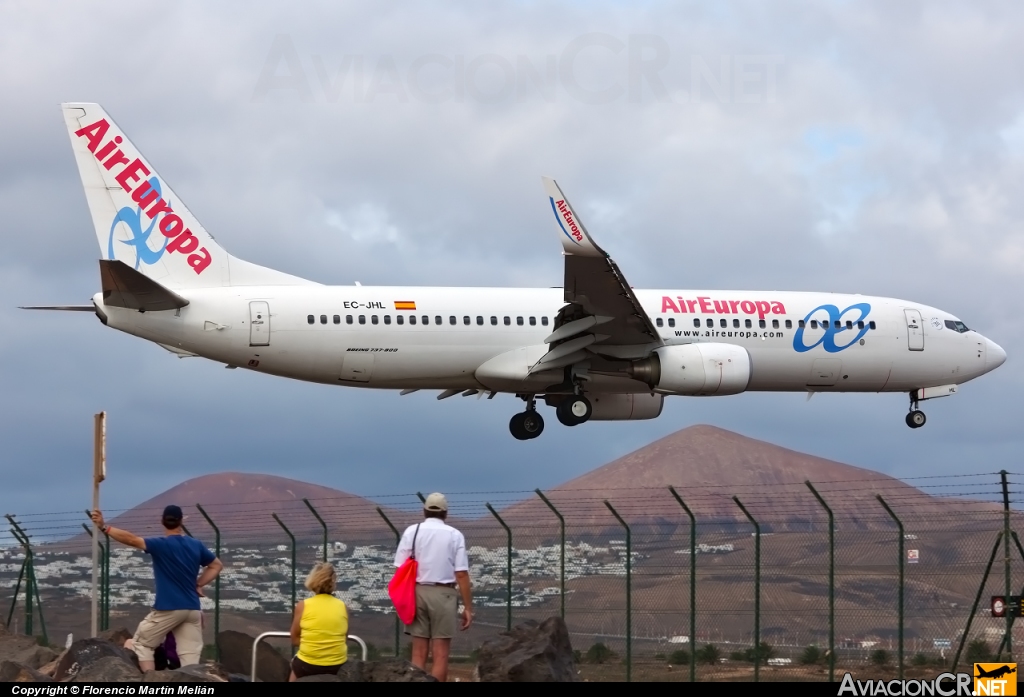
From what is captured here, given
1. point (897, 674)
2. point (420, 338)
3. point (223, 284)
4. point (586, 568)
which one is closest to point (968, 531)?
point (897, 674)

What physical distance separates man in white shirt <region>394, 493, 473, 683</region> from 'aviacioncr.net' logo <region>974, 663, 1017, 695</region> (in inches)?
186

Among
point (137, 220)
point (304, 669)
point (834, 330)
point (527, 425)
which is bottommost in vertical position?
point (304, 669)

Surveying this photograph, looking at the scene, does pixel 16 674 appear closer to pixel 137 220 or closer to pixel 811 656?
pixel 811 656

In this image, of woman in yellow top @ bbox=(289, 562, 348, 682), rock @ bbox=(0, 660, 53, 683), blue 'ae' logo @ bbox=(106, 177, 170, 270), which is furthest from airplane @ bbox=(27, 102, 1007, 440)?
woman in yellow top @ bbox=(289, 562, 348, 682)

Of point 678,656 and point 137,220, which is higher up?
point 137,220

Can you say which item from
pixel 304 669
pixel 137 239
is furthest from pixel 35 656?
pixel 137 239

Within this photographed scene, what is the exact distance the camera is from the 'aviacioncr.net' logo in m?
12.6

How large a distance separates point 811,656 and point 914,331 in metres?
16.2

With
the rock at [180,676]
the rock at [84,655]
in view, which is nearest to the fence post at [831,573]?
the rock at [84,655]

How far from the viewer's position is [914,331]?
103 ft

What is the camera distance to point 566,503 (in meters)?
17.3

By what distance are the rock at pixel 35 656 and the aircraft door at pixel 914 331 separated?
21.1 m

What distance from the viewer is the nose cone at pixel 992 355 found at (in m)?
32.6

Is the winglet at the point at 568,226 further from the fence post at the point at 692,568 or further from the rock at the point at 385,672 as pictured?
the rock at the point at 385,672
